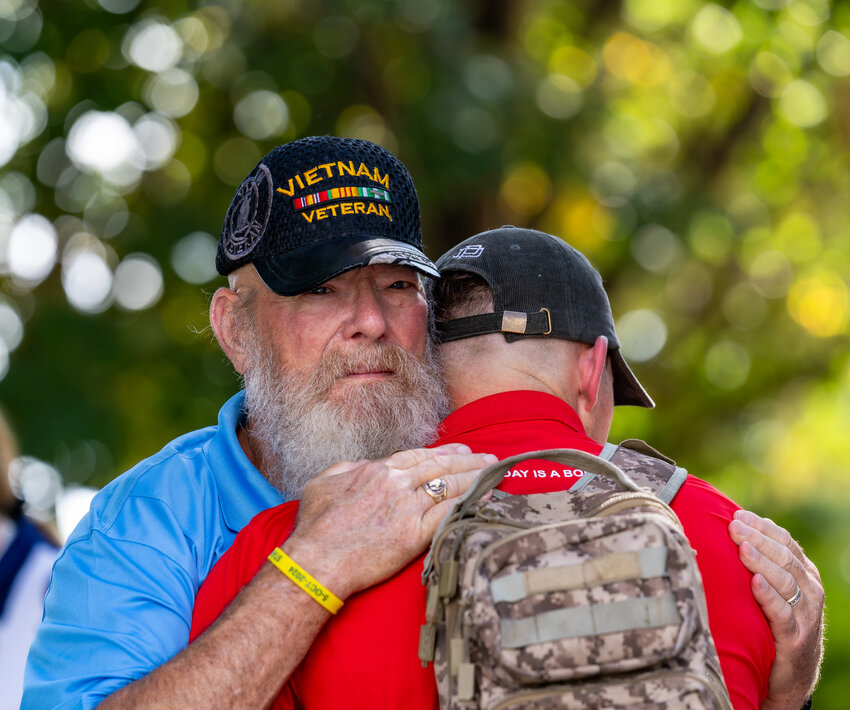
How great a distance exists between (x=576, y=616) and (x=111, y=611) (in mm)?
1131

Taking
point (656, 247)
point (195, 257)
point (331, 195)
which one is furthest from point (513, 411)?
point (656, 247)

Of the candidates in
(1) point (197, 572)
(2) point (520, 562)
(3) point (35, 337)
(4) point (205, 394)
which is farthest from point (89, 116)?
(2) point (520, 562)

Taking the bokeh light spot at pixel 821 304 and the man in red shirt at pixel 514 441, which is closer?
the man in red shirt at pixel 514 441

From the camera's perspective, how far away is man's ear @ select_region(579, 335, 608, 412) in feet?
8.86

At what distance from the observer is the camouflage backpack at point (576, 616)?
75.6 inches

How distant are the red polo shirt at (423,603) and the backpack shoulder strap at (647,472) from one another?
0.03m

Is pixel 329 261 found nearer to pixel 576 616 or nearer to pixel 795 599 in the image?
pixel 576 616

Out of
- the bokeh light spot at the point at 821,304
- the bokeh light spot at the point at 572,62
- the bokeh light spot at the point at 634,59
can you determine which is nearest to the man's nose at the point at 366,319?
the bokeh light spot at the point at 572,62

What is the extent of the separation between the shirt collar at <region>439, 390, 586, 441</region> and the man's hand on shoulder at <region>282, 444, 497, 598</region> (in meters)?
0.11

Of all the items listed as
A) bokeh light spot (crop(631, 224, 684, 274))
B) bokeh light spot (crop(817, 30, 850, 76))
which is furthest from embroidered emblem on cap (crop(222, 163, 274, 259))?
bokeh light spot (crop(817, 30, 850, 76))

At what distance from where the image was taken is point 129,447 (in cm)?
900

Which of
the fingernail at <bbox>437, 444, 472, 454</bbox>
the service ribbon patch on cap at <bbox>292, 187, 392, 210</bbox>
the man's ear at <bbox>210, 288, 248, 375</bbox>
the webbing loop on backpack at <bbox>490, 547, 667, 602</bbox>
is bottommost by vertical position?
the webbing loop on backpack at <bbox>490, 547, 667, 602</bbox>

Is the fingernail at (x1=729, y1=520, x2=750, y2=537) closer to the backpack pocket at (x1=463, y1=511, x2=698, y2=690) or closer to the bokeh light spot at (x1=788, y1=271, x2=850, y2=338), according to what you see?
the backpack pocket at (x1=463, y1=511, x2=698, y2=690)

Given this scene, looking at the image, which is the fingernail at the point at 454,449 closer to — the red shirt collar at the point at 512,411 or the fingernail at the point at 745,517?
the red shirt collar at the point at 512,411
